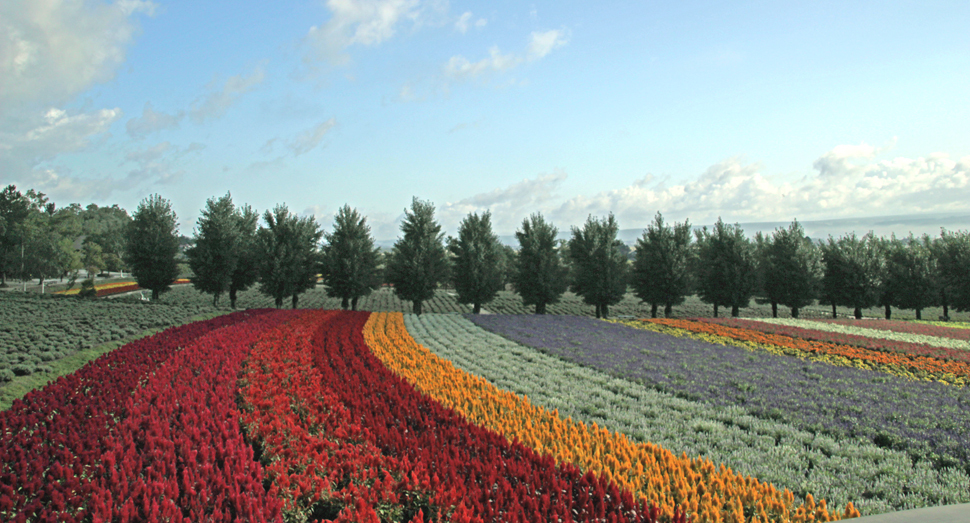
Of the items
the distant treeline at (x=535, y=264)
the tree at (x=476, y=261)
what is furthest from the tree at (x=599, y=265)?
the tree at (x=476, y=261)

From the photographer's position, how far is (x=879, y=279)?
34469 mm

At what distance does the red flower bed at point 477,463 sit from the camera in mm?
4012

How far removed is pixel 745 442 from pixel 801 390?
4119mm

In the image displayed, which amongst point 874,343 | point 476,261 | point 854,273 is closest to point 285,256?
point 476,261

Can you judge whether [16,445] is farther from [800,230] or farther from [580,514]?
[800,230]

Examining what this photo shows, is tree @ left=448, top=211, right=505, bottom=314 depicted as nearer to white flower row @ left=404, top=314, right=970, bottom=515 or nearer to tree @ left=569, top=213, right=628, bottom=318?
tree @ left=569, top=213, right=628, bottom=318

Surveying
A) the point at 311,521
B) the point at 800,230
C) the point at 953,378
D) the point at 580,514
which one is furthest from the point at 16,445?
the point at 800,230

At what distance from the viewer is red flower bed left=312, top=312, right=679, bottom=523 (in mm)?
4012

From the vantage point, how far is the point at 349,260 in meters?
33.5

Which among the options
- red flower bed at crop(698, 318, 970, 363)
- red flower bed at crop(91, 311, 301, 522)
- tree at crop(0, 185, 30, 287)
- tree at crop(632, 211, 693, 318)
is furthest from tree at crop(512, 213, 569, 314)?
tree at crop(0, 185, 30, 287)

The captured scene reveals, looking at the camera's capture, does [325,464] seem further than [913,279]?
No

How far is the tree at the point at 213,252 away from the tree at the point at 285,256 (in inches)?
82.8

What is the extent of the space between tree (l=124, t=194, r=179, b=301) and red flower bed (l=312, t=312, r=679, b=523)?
104 feet

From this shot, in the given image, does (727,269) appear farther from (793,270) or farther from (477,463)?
(477,463)
